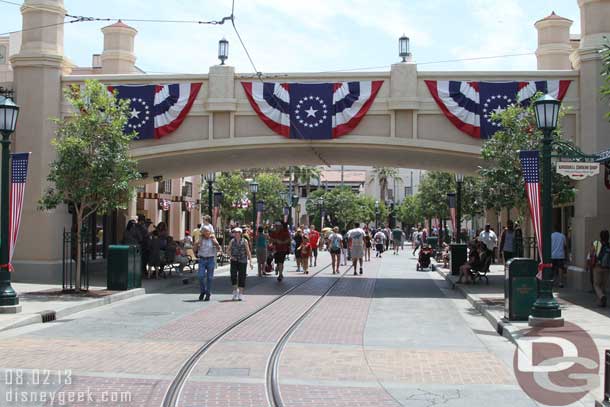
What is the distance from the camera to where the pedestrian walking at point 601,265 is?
14633 mm

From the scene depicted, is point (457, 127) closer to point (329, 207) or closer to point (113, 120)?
point (113, 120)

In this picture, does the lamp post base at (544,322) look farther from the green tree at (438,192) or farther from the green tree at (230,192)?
the green tree at (230,192)

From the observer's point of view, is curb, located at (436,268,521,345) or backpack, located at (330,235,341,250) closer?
curb, located at (436,268,521,345)

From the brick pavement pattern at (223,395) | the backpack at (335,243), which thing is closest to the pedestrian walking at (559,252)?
the backpack at (335,243)

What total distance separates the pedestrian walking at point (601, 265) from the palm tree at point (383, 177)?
8015cm

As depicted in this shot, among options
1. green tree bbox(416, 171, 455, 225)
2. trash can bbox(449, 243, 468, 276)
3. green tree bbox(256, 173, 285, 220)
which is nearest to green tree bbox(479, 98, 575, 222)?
trash can bbox(449, 243, 468, 276)

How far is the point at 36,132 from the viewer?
68.6ft

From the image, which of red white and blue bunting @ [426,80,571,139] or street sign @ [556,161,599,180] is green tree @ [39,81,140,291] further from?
street sign @ [556,161,599,180]

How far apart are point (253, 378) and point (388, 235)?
43.6m

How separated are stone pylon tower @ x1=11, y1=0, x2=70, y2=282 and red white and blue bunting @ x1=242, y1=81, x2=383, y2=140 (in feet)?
19.9

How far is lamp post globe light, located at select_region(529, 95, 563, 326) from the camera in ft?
39.0

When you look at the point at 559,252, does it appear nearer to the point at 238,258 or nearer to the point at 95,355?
the point at 238,258

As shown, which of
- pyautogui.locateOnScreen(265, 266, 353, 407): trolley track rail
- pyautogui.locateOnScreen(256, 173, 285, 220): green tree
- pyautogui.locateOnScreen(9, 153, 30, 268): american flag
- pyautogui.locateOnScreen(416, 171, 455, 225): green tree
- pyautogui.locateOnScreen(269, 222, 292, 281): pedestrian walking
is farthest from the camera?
pyautogui.locateOnScreen(256, 173, 285, 220): green tree

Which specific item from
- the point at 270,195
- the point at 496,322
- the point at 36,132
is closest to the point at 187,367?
the point at 496,322
